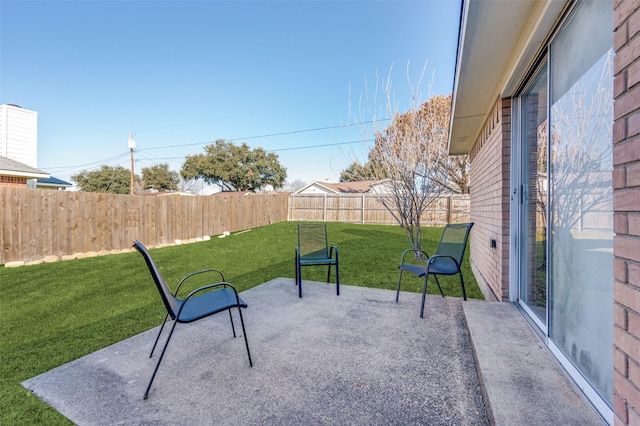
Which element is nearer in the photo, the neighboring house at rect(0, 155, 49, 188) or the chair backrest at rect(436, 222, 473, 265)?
the chair backrest at rect(436, 222, 473, 265)

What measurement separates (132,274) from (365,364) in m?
5.27

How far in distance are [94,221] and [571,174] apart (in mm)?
9759

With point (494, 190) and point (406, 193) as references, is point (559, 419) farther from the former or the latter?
point (406, 193)

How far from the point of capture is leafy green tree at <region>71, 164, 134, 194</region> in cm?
3297

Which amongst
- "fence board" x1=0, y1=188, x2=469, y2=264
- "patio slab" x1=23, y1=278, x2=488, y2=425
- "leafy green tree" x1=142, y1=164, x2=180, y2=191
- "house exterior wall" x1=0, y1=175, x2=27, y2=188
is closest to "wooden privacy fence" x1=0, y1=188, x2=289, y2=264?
"fence board" x1=0, y1=188, x2=469, y2=264

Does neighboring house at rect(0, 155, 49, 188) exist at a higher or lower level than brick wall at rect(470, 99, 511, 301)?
higher

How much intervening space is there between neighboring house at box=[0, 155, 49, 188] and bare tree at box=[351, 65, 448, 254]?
1220 cm

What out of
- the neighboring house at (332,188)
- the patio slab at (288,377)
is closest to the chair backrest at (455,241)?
the patio slab at (288,377)

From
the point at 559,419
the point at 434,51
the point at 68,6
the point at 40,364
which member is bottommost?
the point at 40,364

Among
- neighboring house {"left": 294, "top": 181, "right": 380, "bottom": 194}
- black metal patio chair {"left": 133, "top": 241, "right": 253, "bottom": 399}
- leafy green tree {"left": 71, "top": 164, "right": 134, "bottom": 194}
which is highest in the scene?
leafy green tree {"left": 71, "top": 164, "right": 134, "bottom": 194}

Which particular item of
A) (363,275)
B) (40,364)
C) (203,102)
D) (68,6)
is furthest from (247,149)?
(40,364)

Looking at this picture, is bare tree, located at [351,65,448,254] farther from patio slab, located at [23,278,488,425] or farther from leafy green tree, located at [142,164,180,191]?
leafy green tree, located at [142,164,180,191]

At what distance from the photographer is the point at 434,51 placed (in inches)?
298

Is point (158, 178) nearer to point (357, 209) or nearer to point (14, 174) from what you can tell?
point (14, 174)
